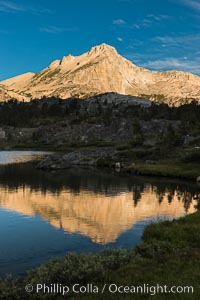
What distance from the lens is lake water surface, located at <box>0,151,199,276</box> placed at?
39094 mm

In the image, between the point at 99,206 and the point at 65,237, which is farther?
the point at 99,206

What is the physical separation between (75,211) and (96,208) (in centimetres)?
460

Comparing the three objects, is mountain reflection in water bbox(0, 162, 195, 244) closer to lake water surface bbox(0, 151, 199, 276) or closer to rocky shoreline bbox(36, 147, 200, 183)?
lake water surface bbox(0, 151, 199, 276)

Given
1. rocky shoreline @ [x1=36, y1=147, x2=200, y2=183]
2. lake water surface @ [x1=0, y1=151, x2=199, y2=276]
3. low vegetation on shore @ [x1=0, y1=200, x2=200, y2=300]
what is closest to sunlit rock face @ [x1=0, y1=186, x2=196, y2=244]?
lake water surface @ [x1=0, y1=151, x2=199, y2=276]

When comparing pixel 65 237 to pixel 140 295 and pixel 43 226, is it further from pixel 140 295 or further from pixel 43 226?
pixel 140 295

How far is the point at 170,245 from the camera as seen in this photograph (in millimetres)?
31375

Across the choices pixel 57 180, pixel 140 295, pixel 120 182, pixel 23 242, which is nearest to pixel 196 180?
pixel 120 182

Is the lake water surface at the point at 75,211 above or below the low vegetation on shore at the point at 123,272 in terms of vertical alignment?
below

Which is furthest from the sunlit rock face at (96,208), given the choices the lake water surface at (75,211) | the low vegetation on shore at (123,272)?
the low vegetation on shore at (123,272)

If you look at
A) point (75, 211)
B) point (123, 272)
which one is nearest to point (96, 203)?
point (75, 211)

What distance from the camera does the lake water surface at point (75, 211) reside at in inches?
1539

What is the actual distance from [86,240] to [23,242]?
275 inches

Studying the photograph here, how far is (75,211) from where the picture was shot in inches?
2264

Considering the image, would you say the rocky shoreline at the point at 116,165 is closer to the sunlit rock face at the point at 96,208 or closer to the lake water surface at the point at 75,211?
the lake water surface at the point at 75,211
